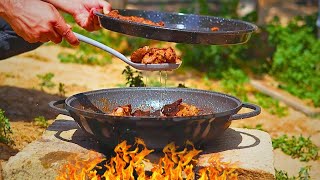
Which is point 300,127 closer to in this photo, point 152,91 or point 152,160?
point 152,91

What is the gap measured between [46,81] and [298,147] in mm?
2847

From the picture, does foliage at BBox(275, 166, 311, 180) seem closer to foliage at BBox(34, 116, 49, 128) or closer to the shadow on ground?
foliage at BBox(34, 116, 49, 128)

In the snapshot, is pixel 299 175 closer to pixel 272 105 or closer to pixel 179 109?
pixel 179 109

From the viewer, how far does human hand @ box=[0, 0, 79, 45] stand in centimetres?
358

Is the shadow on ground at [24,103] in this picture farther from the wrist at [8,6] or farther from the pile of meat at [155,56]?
the wrist at [8,6]

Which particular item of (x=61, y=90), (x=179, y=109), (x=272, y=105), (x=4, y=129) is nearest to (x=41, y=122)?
(x=4, y=129)

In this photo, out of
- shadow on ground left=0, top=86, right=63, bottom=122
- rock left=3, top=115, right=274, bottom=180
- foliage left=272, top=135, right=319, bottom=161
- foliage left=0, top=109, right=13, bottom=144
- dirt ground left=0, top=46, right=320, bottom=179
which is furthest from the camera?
shadow on ground left=0, top=86, right=63, bottom=122

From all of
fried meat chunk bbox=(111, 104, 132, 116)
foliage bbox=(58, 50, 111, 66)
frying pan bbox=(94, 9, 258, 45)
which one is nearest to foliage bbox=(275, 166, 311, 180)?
frying pan bbox=(94, 9, 258, 45)

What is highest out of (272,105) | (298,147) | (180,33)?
(180,33)

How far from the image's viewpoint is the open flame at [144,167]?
11.3ft

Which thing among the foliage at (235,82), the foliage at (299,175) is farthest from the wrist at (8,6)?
the foliage at (235,82)

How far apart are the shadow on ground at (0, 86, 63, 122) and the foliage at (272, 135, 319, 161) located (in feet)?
6.73

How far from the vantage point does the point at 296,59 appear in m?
8.31

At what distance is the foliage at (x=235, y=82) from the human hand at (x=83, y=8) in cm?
313
